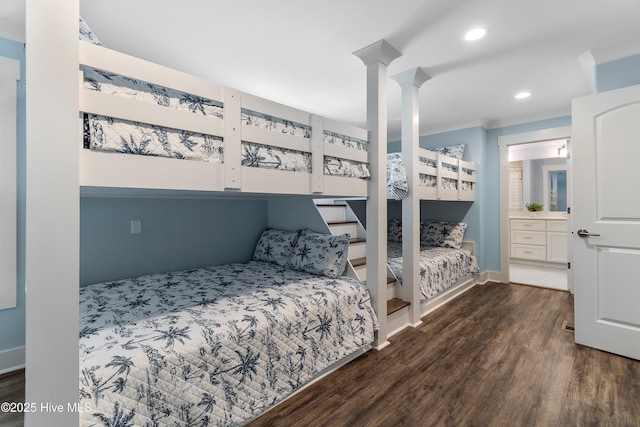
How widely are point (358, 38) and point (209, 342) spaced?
2.21m

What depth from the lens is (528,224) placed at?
5.45 m

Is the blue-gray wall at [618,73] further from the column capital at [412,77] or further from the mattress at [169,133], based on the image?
the mattress at [169,133]

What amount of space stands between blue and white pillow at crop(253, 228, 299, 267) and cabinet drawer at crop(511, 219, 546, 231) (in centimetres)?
497

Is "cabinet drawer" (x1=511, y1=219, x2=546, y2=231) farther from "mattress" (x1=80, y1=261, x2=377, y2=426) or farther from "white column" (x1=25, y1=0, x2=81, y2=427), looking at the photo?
"white column" (x1=25, y1=0, x2=81, y2=427)

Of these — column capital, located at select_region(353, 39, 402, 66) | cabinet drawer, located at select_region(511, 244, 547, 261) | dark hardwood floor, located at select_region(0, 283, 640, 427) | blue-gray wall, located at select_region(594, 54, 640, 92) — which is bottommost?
dark hardwood floor, located at select_region(0, 283, 640, 427)

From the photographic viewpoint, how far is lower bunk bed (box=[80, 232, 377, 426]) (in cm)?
110

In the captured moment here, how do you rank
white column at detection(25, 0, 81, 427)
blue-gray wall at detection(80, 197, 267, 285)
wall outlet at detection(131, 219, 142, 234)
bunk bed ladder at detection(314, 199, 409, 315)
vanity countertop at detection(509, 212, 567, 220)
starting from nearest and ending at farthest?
white column at detection(25, 0, 81, 427) → blue-gray wall at detection(80, 197, 267, 285) → wall outlet at detection(131, 219, 142, 234) → bunk bed ladder at detection(314, 199, 409, 315) → vanity countertop at detection(509, 212, 567, 220)

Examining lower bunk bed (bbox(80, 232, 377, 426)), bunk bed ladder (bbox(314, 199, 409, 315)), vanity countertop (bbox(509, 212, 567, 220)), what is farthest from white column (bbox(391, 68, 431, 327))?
vanity countertop (bbox(509, 212, 567, 220))

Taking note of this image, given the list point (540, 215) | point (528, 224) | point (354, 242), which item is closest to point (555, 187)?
point (540, 215)

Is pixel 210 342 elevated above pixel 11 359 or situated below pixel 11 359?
above

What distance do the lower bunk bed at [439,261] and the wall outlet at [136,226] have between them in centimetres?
237

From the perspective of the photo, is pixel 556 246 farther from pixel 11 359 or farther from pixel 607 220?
pixel 11 359

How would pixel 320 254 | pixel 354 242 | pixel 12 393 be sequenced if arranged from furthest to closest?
pixel 354 242, pixel 320 254, pixel 12 393

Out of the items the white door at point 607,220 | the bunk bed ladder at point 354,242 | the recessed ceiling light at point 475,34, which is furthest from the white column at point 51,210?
the white door at point 607,220
